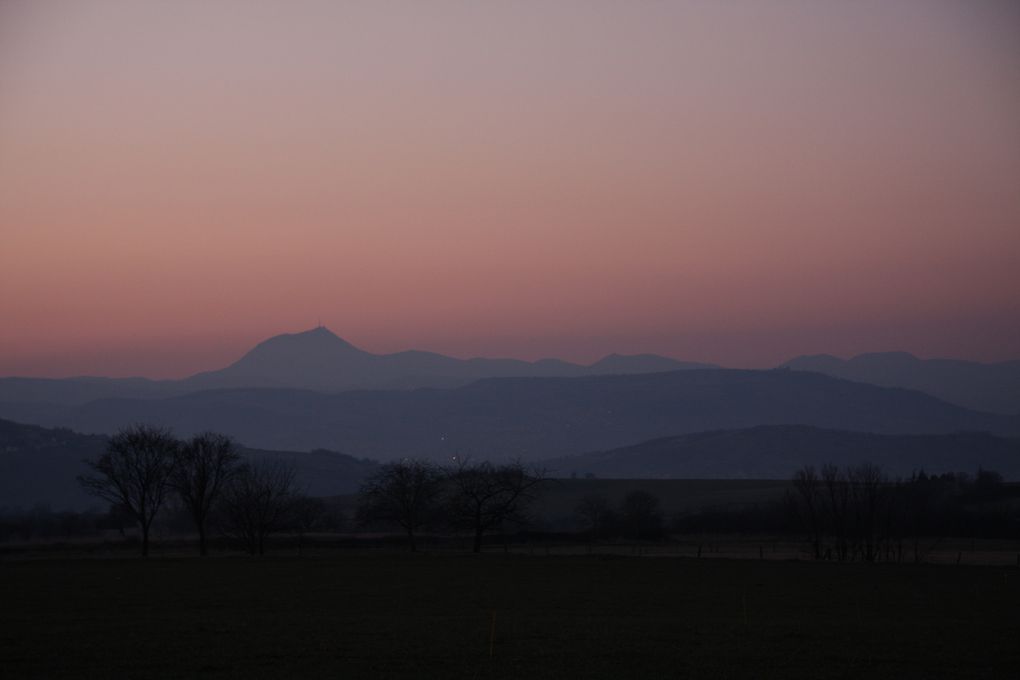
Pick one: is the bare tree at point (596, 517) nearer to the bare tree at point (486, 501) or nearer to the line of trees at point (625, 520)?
the line of trees at point (625, 520)

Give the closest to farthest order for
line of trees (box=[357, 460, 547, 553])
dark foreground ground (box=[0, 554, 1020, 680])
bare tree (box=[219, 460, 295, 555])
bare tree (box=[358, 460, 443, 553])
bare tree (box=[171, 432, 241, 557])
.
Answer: dark foreground ground (box=[0, 554, 1020, 680]), bare tree (box=[219, 460, 295, 555]), bare tree (box=[171, 432, 241, 557]), line of trees (box=[357, 460, 547, 553]), bare tree (box=[358, 460, 443, 553])

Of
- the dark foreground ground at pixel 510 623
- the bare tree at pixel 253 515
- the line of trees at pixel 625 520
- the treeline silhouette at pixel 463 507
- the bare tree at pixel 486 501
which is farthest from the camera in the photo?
the line of trees at pixel 625 520

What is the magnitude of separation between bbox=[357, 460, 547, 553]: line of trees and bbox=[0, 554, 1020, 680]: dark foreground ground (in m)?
29.5

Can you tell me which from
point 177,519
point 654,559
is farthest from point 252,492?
point 177,519

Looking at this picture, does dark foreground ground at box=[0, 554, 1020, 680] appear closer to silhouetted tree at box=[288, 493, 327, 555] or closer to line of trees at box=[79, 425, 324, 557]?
line of trees at box=[79, 425, 324, 557]

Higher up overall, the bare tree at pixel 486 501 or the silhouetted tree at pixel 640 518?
the bare tree at pixel 486 501

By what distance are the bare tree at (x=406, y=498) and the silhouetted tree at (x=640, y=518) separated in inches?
847

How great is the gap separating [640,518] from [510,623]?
82398mm

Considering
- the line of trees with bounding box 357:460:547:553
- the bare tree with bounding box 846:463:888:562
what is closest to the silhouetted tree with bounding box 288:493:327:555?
the line of trees with bounding box 357:460:547:553

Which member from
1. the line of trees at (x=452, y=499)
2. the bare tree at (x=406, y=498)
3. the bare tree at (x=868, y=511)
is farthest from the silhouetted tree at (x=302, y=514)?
the bare tree at (x=868, y=511)

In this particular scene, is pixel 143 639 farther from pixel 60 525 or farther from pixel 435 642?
pixel 60 525

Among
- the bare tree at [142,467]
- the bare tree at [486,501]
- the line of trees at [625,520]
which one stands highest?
the bare tree at [142,467]

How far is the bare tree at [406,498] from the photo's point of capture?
89.2 meters

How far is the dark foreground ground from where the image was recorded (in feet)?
80.7
